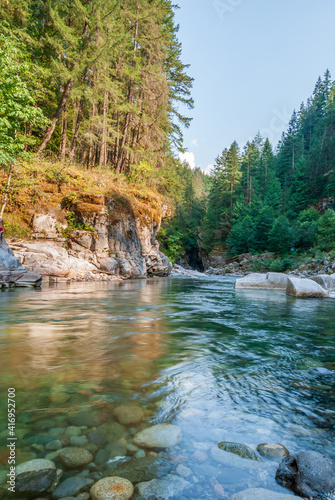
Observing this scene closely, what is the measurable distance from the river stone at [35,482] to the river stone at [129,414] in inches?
20.8

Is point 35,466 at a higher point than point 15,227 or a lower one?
lower

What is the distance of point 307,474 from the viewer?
1.19 meters

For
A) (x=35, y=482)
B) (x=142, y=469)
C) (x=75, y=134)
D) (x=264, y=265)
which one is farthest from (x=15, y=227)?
(x=264, y=265)

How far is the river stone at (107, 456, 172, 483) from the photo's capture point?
121 centimetres

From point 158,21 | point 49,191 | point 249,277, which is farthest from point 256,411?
point 158,21

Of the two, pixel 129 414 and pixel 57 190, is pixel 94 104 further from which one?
pixel 129 414

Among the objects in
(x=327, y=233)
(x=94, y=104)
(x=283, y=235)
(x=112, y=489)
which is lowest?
(x=112, y=489)

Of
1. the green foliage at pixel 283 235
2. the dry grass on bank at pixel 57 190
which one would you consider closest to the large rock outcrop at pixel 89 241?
the dry grass on bank at pixel 57 190

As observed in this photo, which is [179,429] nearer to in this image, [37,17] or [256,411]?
[256,411]

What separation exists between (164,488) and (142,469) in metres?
0.16

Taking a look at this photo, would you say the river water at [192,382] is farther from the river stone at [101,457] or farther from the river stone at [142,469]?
the river stone at [101,457]

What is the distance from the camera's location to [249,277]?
42.3ft

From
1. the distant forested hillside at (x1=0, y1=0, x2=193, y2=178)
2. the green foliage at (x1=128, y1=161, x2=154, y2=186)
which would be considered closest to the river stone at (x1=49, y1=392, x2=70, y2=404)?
the distant forested hillside at (x1=0, y1=0, x2=193, y2=178)

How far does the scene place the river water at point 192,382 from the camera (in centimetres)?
143
